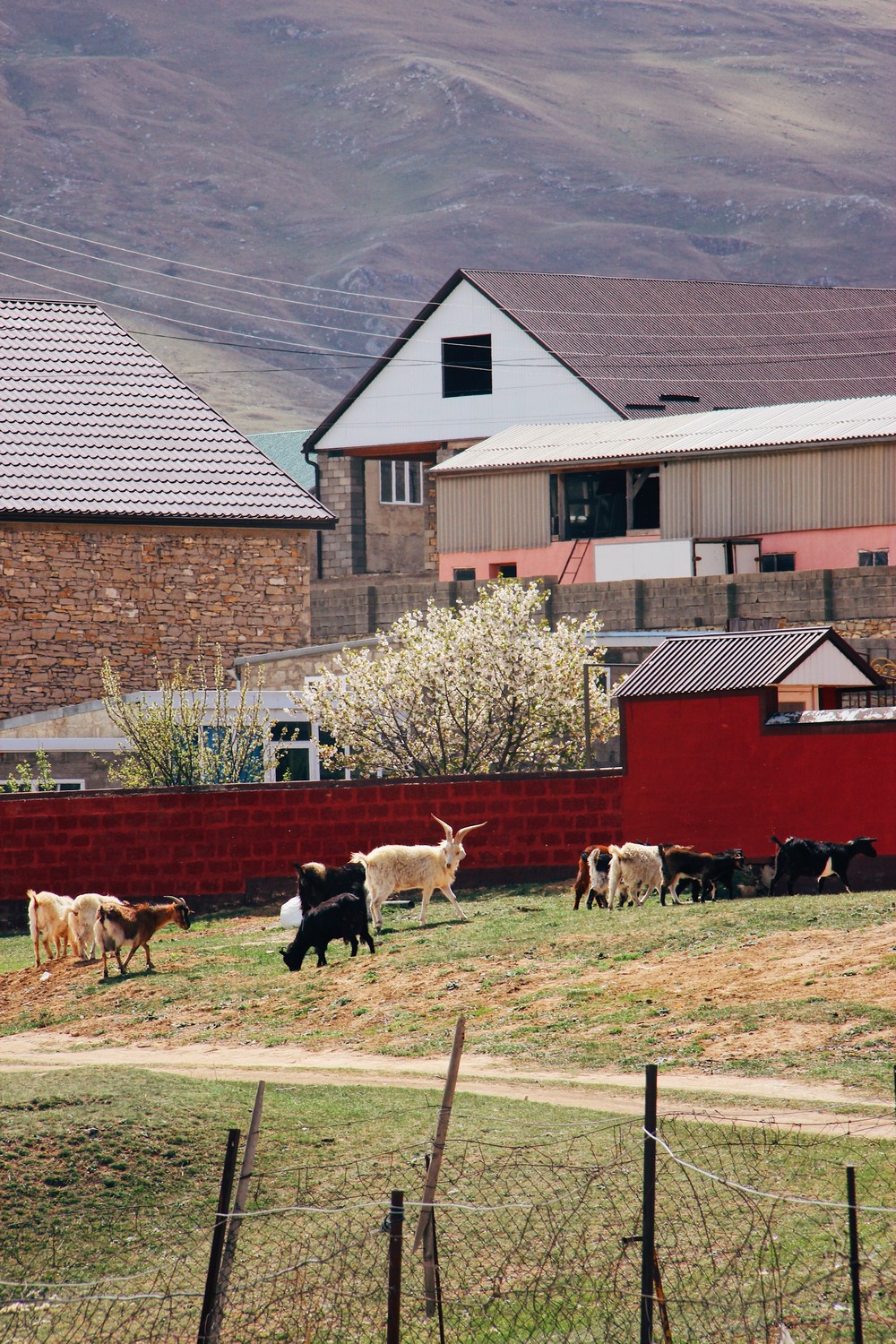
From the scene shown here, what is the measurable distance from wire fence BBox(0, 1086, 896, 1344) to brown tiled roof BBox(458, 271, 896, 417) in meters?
45.6

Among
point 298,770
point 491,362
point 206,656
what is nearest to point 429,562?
point 491,362

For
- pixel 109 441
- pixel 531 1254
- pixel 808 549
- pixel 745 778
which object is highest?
pixel 109 441

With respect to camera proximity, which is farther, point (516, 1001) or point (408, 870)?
point (408, 870)

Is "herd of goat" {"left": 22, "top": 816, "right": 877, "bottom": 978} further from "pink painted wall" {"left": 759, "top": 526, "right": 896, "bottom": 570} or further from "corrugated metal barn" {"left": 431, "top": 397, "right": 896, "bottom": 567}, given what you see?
"corrugated metal barn" {"left": 431, "top": 397, "right": 896, "bottom": 567}

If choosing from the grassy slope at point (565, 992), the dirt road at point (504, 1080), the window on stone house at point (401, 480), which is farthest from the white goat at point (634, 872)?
the window on stone house at point (401, 480)

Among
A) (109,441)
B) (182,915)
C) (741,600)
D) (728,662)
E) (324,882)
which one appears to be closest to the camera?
(324,882)

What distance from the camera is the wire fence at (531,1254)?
10688 mm

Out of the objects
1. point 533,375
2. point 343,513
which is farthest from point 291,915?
point 343,513

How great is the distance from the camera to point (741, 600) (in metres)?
40.3

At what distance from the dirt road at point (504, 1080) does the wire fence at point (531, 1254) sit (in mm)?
618

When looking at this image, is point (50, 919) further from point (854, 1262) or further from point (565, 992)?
point (854, 1262)

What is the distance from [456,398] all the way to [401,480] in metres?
4.43

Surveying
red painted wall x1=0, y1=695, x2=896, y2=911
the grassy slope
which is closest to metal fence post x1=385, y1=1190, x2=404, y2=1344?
the grassy slope

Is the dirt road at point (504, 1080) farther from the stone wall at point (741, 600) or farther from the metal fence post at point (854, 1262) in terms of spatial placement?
the stone wall at point (741, 600)
